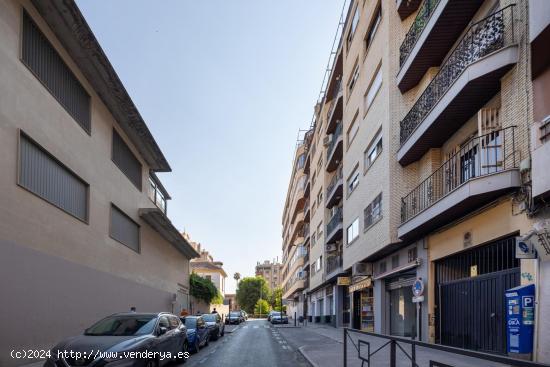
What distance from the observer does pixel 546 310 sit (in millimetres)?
9711

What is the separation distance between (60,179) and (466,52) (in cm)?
1169

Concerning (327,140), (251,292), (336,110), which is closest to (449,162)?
(336,110)

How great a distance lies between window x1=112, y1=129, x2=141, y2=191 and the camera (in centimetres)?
2280

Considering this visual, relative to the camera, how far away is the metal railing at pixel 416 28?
640 inches

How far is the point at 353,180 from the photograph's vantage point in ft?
91.4

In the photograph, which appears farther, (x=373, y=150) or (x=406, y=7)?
(x=373, y=150)

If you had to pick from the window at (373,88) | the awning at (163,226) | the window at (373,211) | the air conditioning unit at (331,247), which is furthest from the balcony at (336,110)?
the awning at (163,226)

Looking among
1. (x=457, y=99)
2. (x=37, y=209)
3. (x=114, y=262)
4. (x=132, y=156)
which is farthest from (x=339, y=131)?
(x=37, y=209)

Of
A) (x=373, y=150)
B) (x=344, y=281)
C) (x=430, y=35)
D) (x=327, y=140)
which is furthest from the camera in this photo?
(x=327, y=140)

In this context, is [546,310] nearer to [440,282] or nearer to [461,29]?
[440,282]

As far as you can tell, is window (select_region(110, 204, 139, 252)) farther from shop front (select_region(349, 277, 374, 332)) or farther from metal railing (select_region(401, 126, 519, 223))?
metal railing (select_region(401, 126, 519, 223))

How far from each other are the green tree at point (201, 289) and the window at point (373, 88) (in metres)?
31.7

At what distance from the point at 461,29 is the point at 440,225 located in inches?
217

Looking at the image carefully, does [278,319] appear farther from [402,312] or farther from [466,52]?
[466,52]
